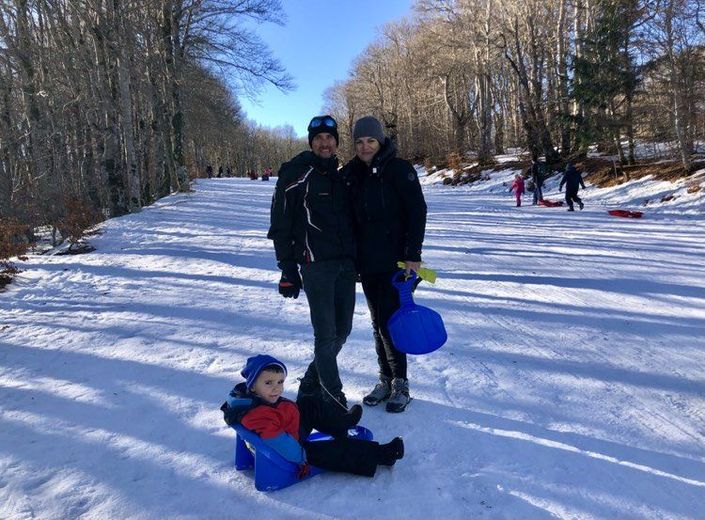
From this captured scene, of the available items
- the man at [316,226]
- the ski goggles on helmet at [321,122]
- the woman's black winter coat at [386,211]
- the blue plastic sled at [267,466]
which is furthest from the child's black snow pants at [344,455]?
the ski goggles on helmet at [321,122]

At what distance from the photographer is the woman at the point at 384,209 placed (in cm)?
324

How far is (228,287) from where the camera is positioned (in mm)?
7270

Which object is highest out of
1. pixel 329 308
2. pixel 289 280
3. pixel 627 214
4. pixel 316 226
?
pixel 316 226

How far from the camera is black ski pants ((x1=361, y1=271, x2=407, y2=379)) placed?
3391 millimetres

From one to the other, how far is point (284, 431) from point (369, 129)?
1962mm

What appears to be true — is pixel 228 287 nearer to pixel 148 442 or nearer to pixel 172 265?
pixel 172 265

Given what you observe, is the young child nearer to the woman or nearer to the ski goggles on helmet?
the woman

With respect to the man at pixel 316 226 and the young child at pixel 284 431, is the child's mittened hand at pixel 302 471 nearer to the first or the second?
the young child at pixel 284 431

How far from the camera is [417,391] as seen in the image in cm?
374

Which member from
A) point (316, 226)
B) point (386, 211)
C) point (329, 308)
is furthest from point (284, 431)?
point (386, 211)

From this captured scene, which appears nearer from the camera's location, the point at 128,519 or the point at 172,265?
the point at 128,519

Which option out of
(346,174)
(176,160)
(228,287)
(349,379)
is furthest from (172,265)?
(176,160)

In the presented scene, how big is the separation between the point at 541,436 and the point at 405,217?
5.38 feet

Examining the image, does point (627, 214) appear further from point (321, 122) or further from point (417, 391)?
point (321, 122)
